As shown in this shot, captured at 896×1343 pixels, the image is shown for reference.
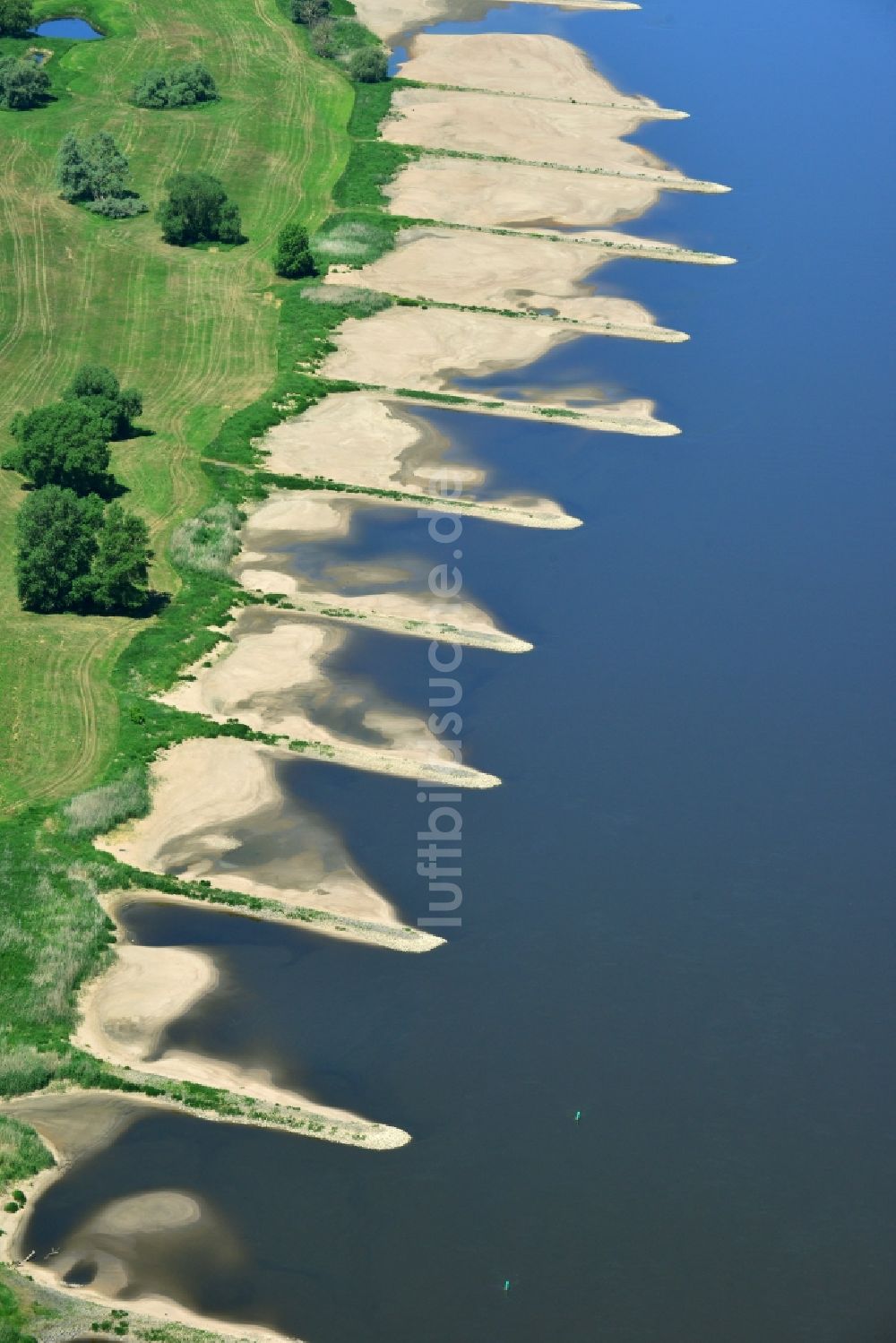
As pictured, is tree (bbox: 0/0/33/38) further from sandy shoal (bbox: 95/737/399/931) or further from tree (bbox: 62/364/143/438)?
sandy shoal (bbox: 95/737/399/931)

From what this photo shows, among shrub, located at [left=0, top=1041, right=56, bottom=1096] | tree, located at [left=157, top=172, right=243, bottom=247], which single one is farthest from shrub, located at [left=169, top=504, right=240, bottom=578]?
tree, located at [left=157, top=172, right=243, bottom=247]

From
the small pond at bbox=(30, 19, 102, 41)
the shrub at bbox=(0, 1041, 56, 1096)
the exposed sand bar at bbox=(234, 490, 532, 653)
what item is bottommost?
the shrub at bbox=(0, 1041, 56, 1096)

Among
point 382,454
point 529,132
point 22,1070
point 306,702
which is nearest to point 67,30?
point 529,132

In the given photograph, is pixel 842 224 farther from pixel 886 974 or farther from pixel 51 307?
pixel 886 974

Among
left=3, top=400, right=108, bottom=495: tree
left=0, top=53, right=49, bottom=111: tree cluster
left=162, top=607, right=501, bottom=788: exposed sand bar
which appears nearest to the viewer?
left=162, top=607, right=501, bottom=788: exposed sand bar

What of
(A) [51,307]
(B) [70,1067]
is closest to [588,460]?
(A) [51,307]

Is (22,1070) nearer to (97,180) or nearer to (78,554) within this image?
(78,554)
